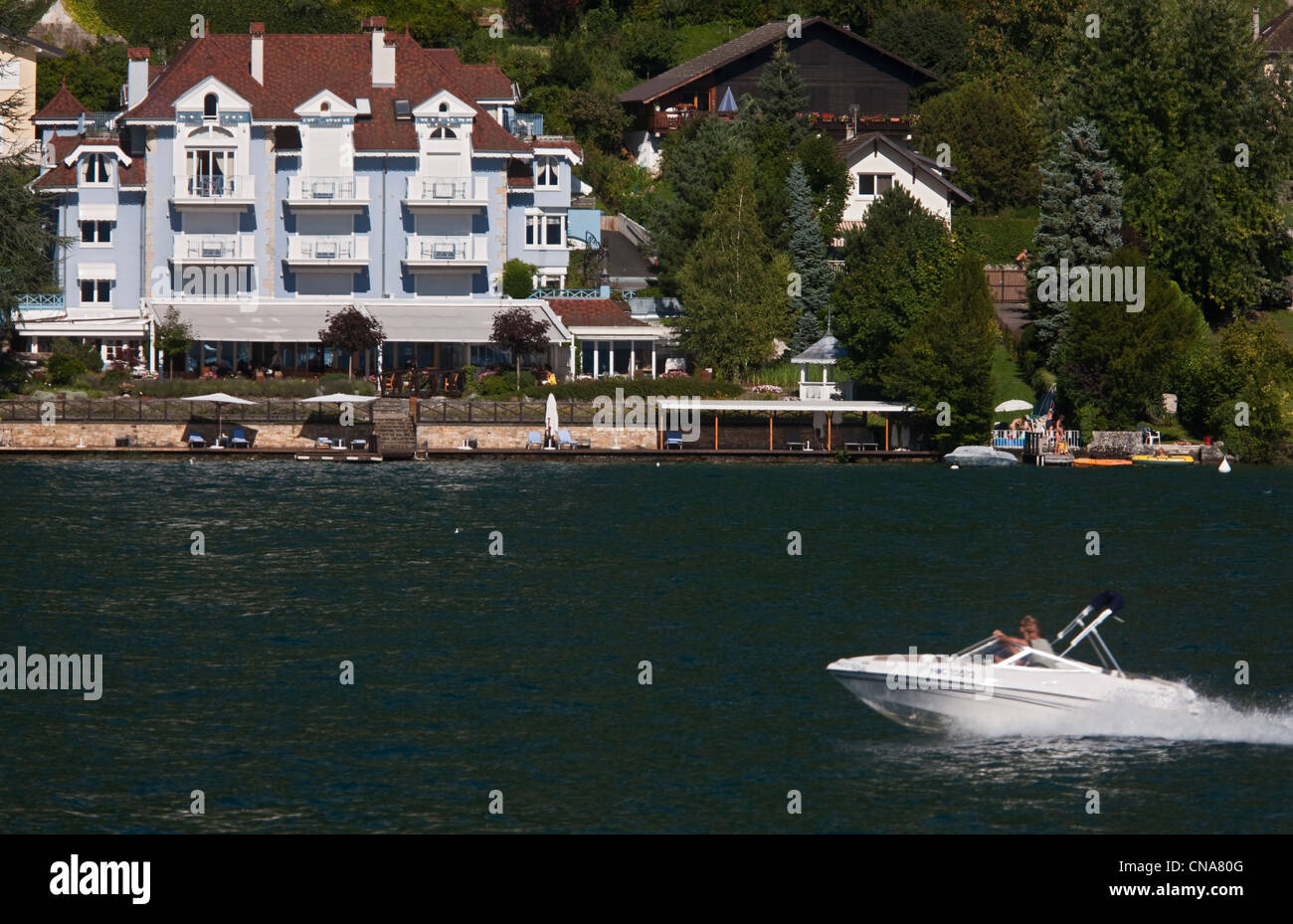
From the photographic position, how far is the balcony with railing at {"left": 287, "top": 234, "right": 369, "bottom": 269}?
9119 cm

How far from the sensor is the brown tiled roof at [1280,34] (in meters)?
136

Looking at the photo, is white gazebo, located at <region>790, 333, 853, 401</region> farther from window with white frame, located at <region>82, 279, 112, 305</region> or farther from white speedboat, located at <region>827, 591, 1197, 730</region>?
white speedboat, located at <region>827, 591, 1197, 730</region>

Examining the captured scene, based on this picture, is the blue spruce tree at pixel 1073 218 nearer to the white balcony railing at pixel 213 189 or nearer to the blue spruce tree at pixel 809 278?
the blue spruce tree at pixel 809 278

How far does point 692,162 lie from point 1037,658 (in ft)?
219

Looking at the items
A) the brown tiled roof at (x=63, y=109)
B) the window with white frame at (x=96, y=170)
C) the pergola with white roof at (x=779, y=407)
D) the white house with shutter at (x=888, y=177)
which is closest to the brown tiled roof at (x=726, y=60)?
the white house with shutter at (x=888, y=177)

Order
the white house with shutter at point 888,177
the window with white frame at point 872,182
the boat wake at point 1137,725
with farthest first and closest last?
the window with white frame at point 872,182, the white house with shutter at point 888,177, the boat wake at point 1137,725

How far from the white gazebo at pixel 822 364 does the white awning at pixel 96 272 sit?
33.8 m

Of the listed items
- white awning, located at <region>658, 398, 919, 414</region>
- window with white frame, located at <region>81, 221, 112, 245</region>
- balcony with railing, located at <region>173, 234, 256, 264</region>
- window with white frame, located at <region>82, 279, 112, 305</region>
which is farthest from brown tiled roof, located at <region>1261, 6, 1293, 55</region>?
window with white frame, located at <region>82, 279, 112, 305</region>

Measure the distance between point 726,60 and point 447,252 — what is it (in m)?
29.4

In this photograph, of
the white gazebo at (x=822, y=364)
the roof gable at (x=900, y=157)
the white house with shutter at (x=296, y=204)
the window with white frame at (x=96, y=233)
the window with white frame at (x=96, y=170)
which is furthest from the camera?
the roof gable at (x=900, y=157)

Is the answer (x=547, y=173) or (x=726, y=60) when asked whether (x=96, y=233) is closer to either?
(x=547, y=173)

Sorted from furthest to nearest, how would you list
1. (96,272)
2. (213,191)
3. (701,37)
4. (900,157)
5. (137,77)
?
(701,37) → (900,157) → (137,77) → (96,272) → (213,191)

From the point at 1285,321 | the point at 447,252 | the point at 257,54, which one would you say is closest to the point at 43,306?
the point at 257,54

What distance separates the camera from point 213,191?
91.1 meters
